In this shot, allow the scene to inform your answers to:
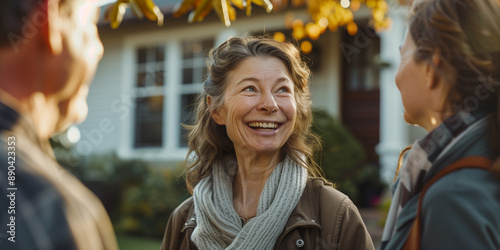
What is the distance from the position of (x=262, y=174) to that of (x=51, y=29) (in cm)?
133

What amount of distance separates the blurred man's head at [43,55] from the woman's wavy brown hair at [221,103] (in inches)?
46.1

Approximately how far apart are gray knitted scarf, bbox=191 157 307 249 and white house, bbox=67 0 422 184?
232 inches

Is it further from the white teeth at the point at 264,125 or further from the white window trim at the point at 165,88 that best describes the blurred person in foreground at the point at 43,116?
the white window trim at the point at 165,88

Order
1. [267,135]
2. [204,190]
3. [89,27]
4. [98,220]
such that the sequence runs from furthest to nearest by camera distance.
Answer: [204,190], [267,135], [89,27], [98,220]

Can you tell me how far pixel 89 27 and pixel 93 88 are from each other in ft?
33.6

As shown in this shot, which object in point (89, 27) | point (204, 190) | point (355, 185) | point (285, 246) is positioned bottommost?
point (355, 185)

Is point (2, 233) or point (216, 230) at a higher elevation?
point (2, 233)

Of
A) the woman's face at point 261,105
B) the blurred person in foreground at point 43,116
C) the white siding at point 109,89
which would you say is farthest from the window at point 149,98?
the blurred person in foreground at point 43,116

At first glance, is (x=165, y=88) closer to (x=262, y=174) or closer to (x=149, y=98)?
(x=149, y=98)

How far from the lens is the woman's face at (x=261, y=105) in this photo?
76.6 inches

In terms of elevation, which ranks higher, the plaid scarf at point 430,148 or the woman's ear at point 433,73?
the woman's ear at point 433,73

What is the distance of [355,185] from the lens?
23.0ft

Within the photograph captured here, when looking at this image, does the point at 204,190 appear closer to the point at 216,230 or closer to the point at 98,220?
the point at 216,230

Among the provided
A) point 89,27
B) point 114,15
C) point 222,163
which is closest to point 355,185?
point 222,163
